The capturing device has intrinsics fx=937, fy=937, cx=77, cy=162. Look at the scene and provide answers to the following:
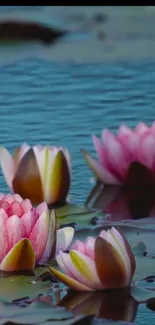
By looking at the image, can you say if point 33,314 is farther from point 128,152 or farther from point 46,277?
point 128,152

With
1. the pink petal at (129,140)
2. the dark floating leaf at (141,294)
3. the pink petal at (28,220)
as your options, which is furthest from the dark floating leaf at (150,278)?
the pink petal at (129,140)

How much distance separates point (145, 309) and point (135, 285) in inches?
1.3

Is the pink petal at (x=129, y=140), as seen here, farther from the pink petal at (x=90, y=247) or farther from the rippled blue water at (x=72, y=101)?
the pink petal at (x=90, y=247)

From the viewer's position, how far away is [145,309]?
889 mm

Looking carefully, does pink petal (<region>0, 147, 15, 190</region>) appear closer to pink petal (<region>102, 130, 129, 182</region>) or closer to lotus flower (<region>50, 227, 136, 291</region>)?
pink petal (<region>102, 130, 129, 182</region>)

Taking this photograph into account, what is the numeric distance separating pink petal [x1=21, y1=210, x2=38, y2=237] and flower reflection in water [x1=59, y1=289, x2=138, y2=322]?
75mm

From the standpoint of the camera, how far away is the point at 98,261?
0.88 meters

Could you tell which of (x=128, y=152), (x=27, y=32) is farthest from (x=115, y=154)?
(x=27, y=32)

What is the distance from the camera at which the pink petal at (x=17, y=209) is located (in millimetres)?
933

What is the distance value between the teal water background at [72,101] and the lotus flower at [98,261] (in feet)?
1.05

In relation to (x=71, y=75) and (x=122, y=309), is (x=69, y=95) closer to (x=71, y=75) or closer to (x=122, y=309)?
(x=71, y=75)

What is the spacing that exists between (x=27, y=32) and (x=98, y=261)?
1.12 m

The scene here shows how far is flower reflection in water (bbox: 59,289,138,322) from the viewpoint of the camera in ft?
2.92

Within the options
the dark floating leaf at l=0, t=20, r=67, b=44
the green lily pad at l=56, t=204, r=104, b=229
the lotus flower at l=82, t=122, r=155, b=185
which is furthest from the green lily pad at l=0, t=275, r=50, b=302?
the dark floating leaf at l=0, t=20, r=67, b=44
